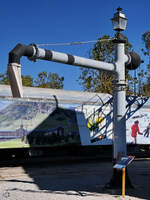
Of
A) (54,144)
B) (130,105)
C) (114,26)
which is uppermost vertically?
(114,26)

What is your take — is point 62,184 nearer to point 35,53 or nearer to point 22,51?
point 35,53

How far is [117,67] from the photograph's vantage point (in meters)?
8.22

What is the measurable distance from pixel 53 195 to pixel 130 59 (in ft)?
15.2

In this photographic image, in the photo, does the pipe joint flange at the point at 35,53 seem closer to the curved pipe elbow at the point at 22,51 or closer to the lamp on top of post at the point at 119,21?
the curved pipe elbow at the point at 22,51

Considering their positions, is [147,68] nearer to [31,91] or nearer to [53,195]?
[31,91]

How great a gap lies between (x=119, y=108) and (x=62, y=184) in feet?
9.74

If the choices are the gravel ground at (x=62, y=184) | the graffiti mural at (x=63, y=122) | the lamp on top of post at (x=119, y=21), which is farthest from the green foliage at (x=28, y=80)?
the lamp on top of post at (x=119, y=21)

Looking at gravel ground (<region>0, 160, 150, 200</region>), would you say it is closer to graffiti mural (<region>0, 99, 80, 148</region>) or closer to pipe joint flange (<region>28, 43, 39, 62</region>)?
graffiti mural (<region>0, 99, 80, 148</region>)

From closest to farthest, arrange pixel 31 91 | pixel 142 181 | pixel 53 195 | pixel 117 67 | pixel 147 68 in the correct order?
pixel 53 195
pixel 117 67
pixel 142 181
pixel 31 91
pixel 147 68

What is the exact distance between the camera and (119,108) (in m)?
8.15

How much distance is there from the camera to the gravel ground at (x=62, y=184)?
23.3 feet

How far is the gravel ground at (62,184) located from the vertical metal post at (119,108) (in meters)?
1.17

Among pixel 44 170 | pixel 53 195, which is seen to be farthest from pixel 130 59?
pixel 44 170

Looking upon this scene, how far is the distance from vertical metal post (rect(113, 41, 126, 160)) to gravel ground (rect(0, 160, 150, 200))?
46.3 inches
